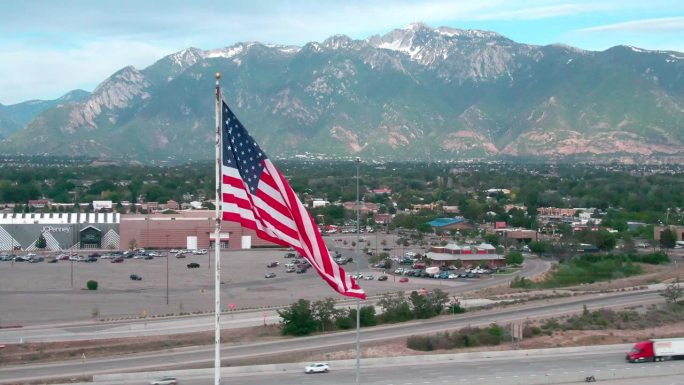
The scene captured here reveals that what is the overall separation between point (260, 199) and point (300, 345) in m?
27.0

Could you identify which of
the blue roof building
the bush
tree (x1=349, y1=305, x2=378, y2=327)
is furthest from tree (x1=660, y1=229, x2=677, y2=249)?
the bush

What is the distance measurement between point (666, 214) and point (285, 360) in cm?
7907

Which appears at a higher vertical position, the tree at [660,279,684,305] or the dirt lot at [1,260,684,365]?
the tree at [660,279,684,305]

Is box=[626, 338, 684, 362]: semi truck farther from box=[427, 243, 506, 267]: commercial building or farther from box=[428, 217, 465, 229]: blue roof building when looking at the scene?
box=[428, 217, 465, 229]: blue roof building

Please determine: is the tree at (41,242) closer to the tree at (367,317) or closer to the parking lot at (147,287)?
the parking lot at (147,287)

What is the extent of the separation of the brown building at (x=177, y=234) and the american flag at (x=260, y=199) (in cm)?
7529

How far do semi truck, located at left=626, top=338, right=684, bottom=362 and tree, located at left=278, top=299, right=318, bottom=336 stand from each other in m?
14.7

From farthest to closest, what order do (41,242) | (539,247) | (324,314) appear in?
(41,242), (539,247), (324,314)

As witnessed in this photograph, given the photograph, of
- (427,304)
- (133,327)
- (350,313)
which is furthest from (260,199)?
(427,304)

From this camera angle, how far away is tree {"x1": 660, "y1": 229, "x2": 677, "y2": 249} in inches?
3403

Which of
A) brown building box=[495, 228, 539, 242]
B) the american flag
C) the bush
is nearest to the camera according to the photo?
the american flag

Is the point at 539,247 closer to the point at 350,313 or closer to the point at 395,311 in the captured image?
the point at 395,311

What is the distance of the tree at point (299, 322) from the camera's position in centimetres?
4666

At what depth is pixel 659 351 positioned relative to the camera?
3725 centimetres
